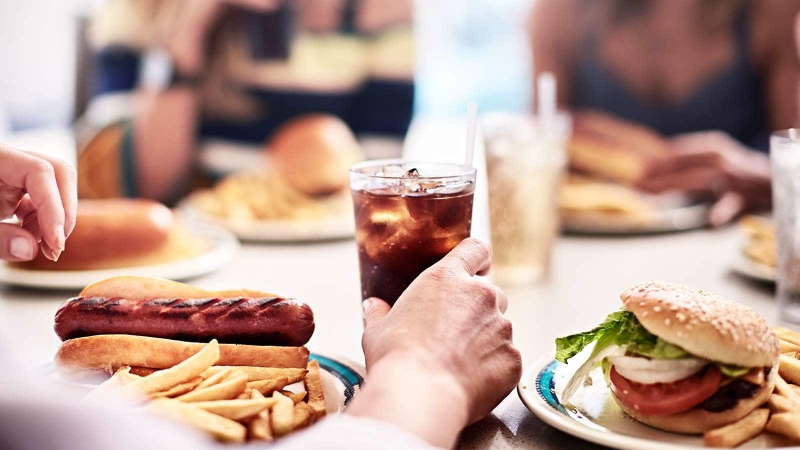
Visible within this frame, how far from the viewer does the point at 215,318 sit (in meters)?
1.24

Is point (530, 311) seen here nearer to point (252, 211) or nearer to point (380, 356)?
point (380, 356)

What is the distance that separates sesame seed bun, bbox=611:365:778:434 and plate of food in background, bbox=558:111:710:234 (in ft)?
5.35

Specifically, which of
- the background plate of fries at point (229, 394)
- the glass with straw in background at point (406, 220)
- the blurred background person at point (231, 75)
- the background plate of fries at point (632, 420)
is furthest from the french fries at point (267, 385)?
the blurred background person at point (231, 75)

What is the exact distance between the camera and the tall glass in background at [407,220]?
1.32 meters

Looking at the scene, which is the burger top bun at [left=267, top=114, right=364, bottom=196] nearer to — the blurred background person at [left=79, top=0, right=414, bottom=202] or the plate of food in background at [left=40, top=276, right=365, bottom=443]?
the blurred background person at [left=79, top=0, right=414, bottom=202]

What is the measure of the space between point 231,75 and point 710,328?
324 centimetres

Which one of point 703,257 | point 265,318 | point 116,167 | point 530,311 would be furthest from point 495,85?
point 265,318

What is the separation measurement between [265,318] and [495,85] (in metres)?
7.06

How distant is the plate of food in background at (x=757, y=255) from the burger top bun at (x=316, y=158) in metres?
1.53

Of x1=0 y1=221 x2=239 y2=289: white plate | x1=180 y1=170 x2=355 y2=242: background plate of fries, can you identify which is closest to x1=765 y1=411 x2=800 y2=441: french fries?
x1=0 y1=221 x2=239 y2=289: white plate

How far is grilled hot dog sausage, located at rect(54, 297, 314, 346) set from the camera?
1236 millimetres

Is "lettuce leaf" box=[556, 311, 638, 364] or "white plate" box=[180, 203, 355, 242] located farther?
"white plate" box=[180, 203, 355, 242]

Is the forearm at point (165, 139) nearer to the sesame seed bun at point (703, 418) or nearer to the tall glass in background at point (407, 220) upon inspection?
the tall glass in background at point (407, 220)

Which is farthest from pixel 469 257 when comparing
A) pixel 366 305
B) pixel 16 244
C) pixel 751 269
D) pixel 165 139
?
pixel 165 139
